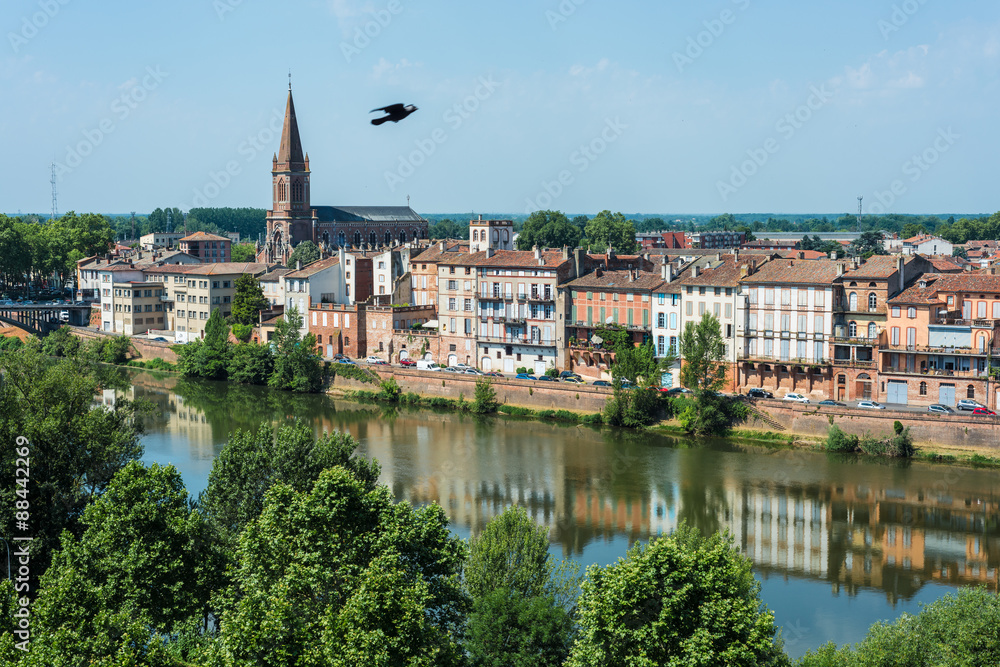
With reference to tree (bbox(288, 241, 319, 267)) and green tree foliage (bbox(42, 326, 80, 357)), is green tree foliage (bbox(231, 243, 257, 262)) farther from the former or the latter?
green tree foliage (bbox(42, 326, 80, 357))

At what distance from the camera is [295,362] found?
45.6m

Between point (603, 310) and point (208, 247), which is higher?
point (208, 247)

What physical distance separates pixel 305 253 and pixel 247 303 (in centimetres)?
2158

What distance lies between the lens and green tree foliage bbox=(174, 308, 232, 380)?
159 feet

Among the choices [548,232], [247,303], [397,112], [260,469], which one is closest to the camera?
[397,112]

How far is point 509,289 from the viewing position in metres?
44.0

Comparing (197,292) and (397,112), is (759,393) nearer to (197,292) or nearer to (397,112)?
(397,112)

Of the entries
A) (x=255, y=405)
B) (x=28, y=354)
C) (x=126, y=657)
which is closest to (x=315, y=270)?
(x=255, y=405)

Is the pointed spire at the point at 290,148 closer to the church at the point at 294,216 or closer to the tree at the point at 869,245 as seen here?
the church at the point at 294,216

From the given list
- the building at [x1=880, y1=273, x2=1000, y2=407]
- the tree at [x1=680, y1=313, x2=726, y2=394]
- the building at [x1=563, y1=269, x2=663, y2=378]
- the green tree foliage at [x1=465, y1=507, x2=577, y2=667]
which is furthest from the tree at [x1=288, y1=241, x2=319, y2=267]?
the green tree foliage at [x1=465, y1=507, x2=577, y2=667]

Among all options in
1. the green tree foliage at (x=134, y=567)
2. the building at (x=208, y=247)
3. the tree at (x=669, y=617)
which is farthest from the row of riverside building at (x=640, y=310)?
the green tree foliage at (x=134, y=567)

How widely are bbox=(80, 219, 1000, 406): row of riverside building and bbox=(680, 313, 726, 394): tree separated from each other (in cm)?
187

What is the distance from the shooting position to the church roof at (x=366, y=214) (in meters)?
86.4

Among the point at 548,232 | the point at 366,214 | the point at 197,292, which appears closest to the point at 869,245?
the point at 548,232
